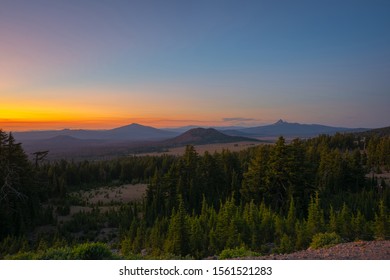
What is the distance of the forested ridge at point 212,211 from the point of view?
12484 mm

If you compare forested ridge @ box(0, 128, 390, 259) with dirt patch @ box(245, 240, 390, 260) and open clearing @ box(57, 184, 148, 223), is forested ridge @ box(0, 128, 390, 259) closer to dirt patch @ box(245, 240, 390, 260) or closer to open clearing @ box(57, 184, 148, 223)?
dirt patch @ box(245, 240, 390, 260)

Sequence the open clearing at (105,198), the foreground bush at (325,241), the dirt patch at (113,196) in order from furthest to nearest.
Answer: the dirt patch at (113,196), the open clearing at (105,198), the foreground bush at (325,241)

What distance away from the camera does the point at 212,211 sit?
682 inches

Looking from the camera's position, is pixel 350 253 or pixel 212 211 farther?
pixel 212 211

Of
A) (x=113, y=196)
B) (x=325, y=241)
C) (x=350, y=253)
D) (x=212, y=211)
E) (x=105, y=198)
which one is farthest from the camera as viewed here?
(x=113, y=196)

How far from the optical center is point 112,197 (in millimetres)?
40219

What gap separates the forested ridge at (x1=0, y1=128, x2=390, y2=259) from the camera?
41.0 feet

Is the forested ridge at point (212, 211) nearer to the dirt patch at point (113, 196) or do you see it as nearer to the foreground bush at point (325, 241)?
the foreground bush at point (325, 241)

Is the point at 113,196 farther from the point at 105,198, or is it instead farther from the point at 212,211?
the point at 212,211

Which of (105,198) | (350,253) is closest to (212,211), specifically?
(350,253)

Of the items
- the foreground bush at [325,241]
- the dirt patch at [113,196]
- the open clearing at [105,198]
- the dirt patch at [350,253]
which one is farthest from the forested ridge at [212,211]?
the dirt patch at [113,196]

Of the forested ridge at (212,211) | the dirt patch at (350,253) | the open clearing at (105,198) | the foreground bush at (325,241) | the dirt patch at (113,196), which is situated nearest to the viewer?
the dirt patch at (350,253)
